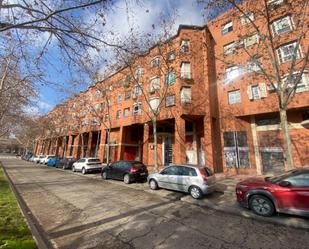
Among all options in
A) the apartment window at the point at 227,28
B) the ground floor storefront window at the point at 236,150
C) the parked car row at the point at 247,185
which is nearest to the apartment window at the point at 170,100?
the ground floor storefront window at the point at 236,150

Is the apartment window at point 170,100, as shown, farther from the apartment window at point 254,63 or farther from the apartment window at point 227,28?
the apartment window at point 227,28

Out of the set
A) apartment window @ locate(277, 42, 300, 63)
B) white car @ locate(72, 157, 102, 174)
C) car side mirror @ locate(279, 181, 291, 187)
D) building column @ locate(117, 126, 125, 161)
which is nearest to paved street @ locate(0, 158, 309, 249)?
car side mirror @ locate(279, 181, 291, 187)

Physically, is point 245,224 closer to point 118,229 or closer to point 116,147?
point 118,229

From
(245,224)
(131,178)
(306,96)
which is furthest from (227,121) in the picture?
(245,224)

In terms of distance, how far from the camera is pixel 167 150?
24047 mm

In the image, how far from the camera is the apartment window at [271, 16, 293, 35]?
15244 millimetres

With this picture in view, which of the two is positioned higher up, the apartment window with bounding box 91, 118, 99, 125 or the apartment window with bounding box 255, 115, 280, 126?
the apartment window with bounding box 91, 118, 99, 125

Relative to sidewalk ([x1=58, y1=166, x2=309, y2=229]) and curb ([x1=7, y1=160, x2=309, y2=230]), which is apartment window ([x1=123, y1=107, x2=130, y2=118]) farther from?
curb ([x1=7, y1=160, x2=309, y2=230])

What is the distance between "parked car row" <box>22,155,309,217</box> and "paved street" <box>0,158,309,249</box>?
710 millimetres

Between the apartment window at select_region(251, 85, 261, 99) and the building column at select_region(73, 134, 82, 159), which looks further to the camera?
the building column at select_region(73, 134, 82, 159)

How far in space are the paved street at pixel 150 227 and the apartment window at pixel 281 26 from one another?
1618cm

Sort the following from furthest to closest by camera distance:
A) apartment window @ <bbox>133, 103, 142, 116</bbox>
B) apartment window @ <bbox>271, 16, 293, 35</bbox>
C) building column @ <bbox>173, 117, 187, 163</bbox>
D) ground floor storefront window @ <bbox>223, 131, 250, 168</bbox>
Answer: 1. apartment window @ <bbox>133, 103, 142, 116</bbox>
2. building column @ <bbox>173, 117, 187, 163</bbox>
3. ground floor storefront window @ <bbox>223, 131, 250, 168</bbox>
4. apartment window @ <bbox>271, 16, 293, 35</bbox>

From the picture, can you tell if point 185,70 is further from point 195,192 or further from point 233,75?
point 195,192

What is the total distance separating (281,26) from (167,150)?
16.8 metres
